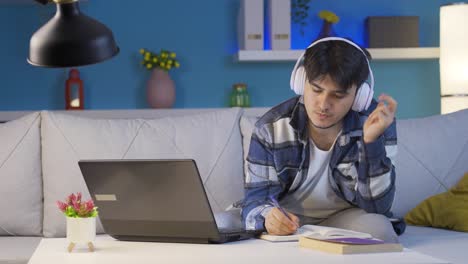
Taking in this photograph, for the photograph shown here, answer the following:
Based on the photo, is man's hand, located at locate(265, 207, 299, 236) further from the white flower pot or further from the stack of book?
the white flower pot

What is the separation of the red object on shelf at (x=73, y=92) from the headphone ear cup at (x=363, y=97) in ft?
7.84

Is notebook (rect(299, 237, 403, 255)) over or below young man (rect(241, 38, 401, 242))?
below

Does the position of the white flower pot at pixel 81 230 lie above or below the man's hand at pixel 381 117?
below

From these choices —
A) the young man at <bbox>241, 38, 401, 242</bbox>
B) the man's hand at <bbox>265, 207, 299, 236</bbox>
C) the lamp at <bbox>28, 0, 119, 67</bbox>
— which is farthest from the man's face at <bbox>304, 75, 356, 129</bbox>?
the lamp at <bbox>28, 0, 119, 67</bbox>

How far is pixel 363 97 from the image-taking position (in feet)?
7.79

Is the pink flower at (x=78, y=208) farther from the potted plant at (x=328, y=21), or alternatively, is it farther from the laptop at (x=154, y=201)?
the potted plant at (x=328, y=21)

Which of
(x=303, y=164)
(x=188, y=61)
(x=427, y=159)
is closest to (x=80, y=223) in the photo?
(x=303, y=164)

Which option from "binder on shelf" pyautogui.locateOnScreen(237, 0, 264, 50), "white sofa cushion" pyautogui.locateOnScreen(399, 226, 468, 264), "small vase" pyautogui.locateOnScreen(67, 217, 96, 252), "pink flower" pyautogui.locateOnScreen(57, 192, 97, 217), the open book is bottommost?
"white sofa cushion" pyautogui.locateOnScreen(399, 226, 468, 264)

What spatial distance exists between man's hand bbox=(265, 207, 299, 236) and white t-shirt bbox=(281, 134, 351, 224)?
348 millimetres

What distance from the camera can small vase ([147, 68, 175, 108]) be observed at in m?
4.52

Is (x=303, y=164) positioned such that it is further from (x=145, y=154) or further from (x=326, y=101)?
(x=145, y=154)

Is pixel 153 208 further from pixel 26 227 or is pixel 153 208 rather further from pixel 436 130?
pixel 436 130

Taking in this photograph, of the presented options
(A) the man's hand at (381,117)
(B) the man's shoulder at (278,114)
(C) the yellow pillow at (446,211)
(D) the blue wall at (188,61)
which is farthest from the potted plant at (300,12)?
(A) the man's hand at (381,117)

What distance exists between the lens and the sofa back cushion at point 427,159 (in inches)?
122
